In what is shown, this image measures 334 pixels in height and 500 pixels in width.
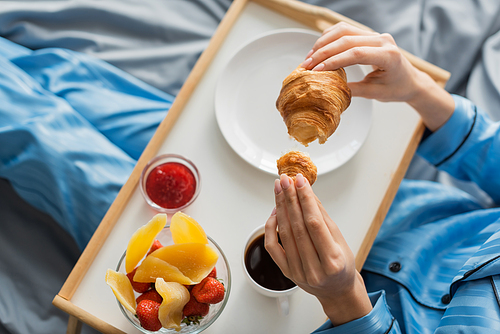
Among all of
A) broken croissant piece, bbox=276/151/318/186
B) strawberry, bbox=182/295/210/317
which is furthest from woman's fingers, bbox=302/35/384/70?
strawberry, bbox=182/295/210/317

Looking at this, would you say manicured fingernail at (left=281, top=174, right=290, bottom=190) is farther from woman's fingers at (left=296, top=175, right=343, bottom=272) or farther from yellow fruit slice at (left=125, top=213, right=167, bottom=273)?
yellow fruit slice at (left=125, top=213, right=167, bottom=273)

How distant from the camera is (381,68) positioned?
94cm

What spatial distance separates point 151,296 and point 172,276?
66 mm

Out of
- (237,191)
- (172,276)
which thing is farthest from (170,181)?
(172,276)

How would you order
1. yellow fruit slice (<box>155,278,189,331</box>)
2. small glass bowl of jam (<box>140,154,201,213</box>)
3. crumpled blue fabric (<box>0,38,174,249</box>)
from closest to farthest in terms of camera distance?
yellow fruit slice (<box>155,278,189,331</box>), small glass bowl of jam (<box>140,154,201,213</box>), crumpled blue fabric (<box>0,38,174,249</box>)

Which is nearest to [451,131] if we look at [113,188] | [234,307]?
[234,307]

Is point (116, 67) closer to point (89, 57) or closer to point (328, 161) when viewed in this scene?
point (89, 57)

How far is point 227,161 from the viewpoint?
1044 millimetres

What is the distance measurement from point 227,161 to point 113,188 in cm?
37

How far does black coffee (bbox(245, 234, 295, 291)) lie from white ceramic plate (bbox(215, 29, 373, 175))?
217mm

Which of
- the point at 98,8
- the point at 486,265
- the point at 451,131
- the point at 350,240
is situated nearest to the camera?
the point at 486,265

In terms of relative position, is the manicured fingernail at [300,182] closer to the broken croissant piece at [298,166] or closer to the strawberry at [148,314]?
the broken croissant piece at [298,166]

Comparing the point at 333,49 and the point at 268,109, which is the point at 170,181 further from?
the point at 333,49

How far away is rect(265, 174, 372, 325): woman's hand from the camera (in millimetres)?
740
